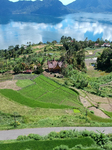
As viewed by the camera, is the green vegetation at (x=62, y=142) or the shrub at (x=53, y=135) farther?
the shrub at (x=53, y=135)

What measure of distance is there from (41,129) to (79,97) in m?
14.2

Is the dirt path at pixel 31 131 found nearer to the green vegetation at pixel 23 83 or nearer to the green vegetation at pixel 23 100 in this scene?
the green vegetation at pixel 23 100

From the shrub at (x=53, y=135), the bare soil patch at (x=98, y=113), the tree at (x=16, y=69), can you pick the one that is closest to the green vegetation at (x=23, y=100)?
the bare soil patch at (x=98, y=113)

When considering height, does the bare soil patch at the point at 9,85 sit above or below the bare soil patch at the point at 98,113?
above

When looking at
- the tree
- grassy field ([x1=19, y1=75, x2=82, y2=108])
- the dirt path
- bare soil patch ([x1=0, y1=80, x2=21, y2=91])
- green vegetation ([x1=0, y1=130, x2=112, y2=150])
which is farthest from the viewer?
the tree

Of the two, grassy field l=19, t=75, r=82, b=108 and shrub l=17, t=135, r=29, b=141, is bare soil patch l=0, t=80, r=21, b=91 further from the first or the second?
shrub l=17, t=135, r=29, b=141

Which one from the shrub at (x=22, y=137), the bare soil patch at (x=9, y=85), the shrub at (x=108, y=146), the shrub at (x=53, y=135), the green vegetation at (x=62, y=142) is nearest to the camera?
the shrub at (x=108, y=146)

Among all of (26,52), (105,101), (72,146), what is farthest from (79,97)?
(26,52)

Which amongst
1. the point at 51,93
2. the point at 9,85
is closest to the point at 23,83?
the point at 9,85

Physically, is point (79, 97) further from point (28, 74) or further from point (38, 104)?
point (28, 74)

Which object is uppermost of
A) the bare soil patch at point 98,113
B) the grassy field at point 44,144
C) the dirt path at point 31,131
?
the grassy field at point 44,144

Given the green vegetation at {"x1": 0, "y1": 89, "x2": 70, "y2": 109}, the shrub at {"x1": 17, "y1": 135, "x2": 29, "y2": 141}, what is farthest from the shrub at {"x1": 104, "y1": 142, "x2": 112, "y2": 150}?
the green vegetation at {"x1": 0, "y1": 89, "x2": 70, "y2": 109}

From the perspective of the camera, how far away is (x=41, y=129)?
18.3 m

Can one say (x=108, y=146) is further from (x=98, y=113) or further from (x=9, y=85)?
(x=9, y=85)
